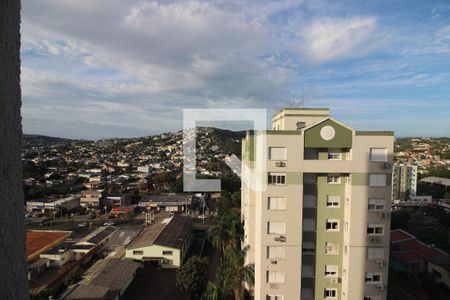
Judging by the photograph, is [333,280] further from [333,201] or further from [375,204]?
[375,204]

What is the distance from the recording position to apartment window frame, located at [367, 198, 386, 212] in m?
7.50

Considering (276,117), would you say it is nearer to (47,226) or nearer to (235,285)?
(235,285)

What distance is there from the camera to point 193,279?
11484 mm

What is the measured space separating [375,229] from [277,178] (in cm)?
262

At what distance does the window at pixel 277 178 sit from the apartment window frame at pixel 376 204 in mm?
2065

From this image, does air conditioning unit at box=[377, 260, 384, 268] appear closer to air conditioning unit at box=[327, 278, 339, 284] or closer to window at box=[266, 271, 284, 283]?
air conditioning unit at box=[327, 278, 339, 284]

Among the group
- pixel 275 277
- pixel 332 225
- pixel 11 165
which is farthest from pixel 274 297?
pixel 11 165

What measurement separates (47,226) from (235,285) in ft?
66.1

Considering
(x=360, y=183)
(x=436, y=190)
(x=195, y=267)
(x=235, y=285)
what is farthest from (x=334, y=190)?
(x=436, y=190)

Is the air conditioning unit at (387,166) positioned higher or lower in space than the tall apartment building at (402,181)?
higher

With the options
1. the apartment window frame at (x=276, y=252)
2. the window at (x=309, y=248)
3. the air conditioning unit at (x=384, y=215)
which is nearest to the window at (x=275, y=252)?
the apartment window frame at (x=276, y=252)

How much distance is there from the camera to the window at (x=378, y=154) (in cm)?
746

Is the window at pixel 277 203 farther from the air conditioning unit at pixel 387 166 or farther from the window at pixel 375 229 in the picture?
the air conditioning unit at pixel 387 166

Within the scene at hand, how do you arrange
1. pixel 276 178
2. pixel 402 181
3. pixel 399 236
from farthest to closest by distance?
pixel 402 181 → pixel 399 236 → pixel 276 178
